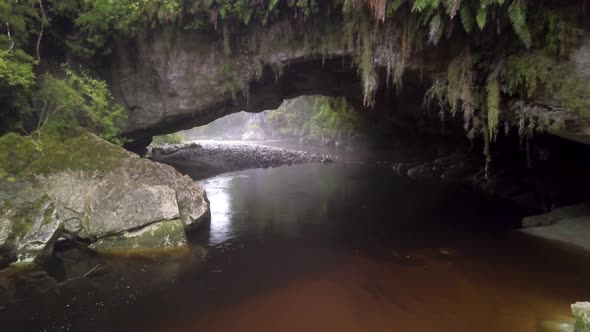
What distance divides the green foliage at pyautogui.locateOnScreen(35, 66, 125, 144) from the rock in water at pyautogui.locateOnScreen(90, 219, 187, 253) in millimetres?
3813

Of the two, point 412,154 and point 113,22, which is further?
point 412,154

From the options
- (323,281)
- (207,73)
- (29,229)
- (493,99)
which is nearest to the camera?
(323,281)

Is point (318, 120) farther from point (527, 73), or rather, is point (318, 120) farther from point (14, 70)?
point (527, 73)

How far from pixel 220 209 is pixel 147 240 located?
4244mm

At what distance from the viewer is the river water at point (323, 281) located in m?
5.89

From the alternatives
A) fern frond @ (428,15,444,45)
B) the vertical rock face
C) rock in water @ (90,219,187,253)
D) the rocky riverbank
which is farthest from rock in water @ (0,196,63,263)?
the rocky riverbank

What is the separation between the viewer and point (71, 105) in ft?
36.0

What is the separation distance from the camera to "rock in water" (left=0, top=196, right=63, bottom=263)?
26.2 ft

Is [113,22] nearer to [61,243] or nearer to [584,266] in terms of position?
[61,243]

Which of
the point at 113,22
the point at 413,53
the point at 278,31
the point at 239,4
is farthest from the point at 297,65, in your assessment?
the point at 113,22

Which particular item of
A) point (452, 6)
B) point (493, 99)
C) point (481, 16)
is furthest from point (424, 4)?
point (493, 99)

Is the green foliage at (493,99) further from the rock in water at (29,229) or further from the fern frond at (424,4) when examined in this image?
the rock in water at (29,229)

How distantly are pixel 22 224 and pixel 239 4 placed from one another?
7.62 metres

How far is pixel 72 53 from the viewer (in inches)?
477
